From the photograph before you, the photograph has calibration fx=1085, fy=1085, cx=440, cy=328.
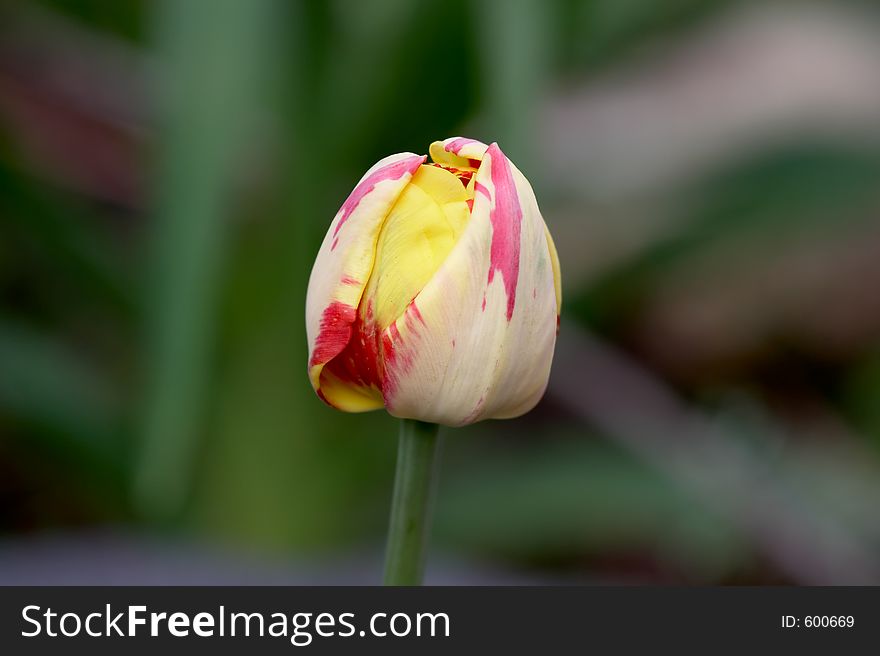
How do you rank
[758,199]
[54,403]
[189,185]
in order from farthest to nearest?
[758,199] < [54,403] < [189,185]

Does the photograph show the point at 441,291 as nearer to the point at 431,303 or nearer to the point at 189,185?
the point at 431,303

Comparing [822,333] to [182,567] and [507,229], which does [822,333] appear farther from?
[507,229]

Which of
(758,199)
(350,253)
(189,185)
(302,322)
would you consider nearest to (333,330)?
(350,253)

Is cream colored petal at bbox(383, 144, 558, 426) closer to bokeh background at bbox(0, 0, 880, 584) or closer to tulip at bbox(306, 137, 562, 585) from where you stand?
tulip at bbox(306, 137, 562, 585)

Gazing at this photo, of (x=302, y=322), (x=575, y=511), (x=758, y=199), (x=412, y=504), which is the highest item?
(x=758, y=199)

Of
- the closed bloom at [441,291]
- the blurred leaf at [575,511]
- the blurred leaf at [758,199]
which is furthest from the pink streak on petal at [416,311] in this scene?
the blurred leaf at [758,199]

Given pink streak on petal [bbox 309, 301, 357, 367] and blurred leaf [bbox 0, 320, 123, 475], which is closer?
pink streak on petal [bbox 309, 301, 357, 367]

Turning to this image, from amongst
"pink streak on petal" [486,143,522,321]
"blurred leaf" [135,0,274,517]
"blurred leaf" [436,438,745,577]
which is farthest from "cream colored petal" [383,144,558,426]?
"blurred leaf" [436,438,745,577]
